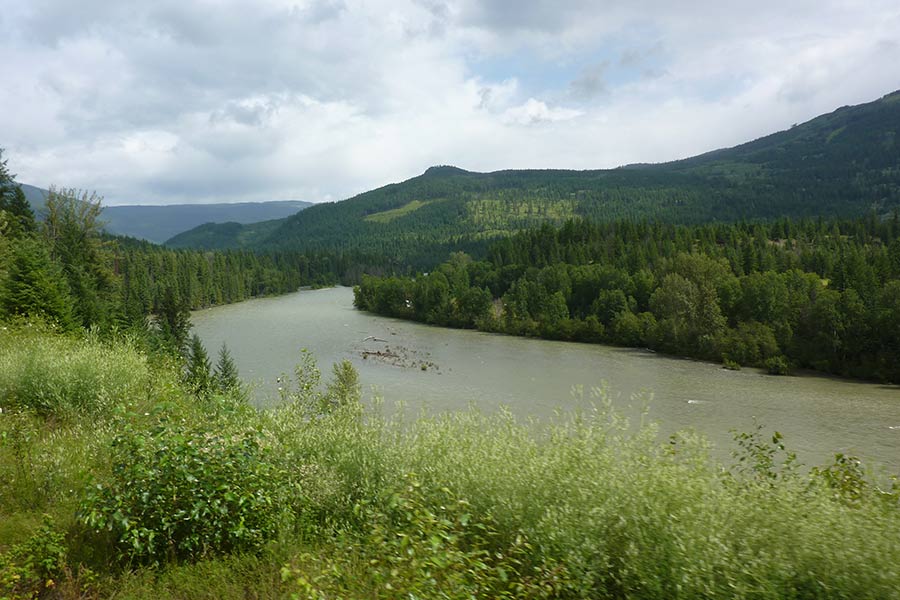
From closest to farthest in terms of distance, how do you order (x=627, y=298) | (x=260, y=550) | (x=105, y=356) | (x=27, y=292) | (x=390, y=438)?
(x=260, y=550)
(x=390, y=438)
(x=105, y=356)
(x=27, y=292)
(x=627, y=298)

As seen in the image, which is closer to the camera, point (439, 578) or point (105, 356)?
point (439, 578)

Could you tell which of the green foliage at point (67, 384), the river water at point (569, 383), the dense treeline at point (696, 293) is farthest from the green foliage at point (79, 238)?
the dense treeline at point (696, 293)

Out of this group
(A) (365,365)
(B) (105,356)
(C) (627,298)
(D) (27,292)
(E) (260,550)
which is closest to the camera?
(E) (260,550)

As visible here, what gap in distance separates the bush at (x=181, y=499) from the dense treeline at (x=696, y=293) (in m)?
46.9

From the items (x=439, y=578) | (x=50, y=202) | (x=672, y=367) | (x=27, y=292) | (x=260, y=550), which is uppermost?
(x=50, y=202)

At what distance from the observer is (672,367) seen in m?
45.2

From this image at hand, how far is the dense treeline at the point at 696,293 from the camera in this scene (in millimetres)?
43719

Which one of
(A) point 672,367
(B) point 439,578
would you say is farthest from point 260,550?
(A) point 672,367

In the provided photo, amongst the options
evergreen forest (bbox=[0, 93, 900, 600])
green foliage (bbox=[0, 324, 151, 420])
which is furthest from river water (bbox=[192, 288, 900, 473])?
evergreen forest (bbox=[0, 93, 900, 600])

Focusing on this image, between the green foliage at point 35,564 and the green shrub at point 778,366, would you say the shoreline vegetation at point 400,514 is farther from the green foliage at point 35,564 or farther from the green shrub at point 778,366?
the green shrub at point 778,366

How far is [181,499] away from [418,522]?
207 centimetres

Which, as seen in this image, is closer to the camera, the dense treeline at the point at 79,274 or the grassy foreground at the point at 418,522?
the grassy foreground at the point at 418,522

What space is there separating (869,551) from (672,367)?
145 feet

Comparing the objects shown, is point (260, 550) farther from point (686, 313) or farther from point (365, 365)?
point (686, 313)
